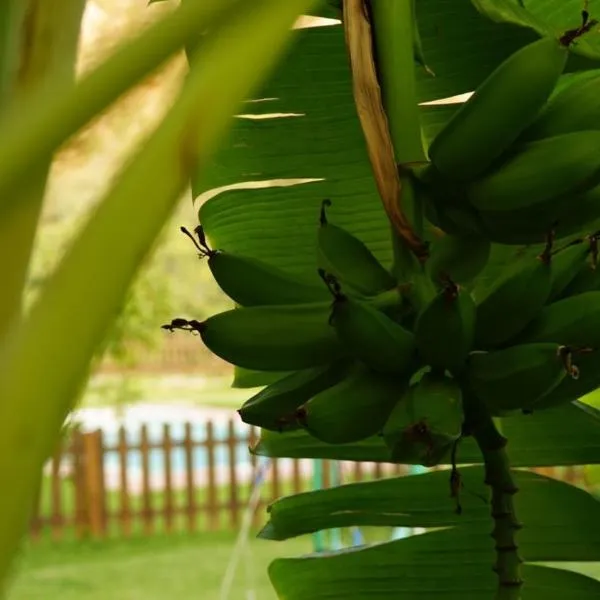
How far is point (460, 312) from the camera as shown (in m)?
0.36

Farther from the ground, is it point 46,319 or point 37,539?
point 46,319

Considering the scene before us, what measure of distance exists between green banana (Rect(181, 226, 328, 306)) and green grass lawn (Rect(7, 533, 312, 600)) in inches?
124

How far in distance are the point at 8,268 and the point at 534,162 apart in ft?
0.72

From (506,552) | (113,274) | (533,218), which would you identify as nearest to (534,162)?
(533,218)

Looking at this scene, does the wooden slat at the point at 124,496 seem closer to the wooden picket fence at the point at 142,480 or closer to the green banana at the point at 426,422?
the wooden picket fence at the point at 142,480

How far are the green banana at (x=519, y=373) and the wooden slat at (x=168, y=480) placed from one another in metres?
4.20

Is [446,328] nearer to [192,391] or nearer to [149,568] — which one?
[149,568]

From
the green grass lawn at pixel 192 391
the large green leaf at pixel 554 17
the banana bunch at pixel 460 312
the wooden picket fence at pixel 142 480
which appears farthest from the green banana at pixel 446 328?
the green grass lawn at pixel 192 391

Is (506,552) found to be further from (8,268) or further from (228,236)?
(228,236)

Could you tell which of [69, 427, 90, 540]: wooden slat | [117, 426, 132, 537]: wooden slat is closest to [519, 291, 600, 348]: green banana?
[117, 426, 132, 537]: wooden slat

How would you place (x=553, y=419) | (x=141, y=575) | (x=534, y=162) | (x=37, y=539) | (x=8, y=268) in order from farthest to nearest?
(x=37, y=539), (x=141, y=575), (x=553, y=419), (x=534, y=162), (x=8, y=268)

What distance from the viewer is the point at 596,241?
42 cm

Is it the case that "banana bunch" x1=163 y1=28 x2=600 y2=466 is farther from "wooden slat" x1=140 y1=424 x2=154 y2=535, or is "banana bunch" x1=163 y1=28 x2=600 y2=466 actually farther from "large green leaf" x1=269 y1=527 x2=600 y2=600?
"wooden slat" x1=140 y1=424 x2=154 y2=535

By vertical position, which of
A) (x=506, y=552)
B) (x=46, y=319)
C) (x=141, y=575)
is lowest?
(x=141, y=575)
